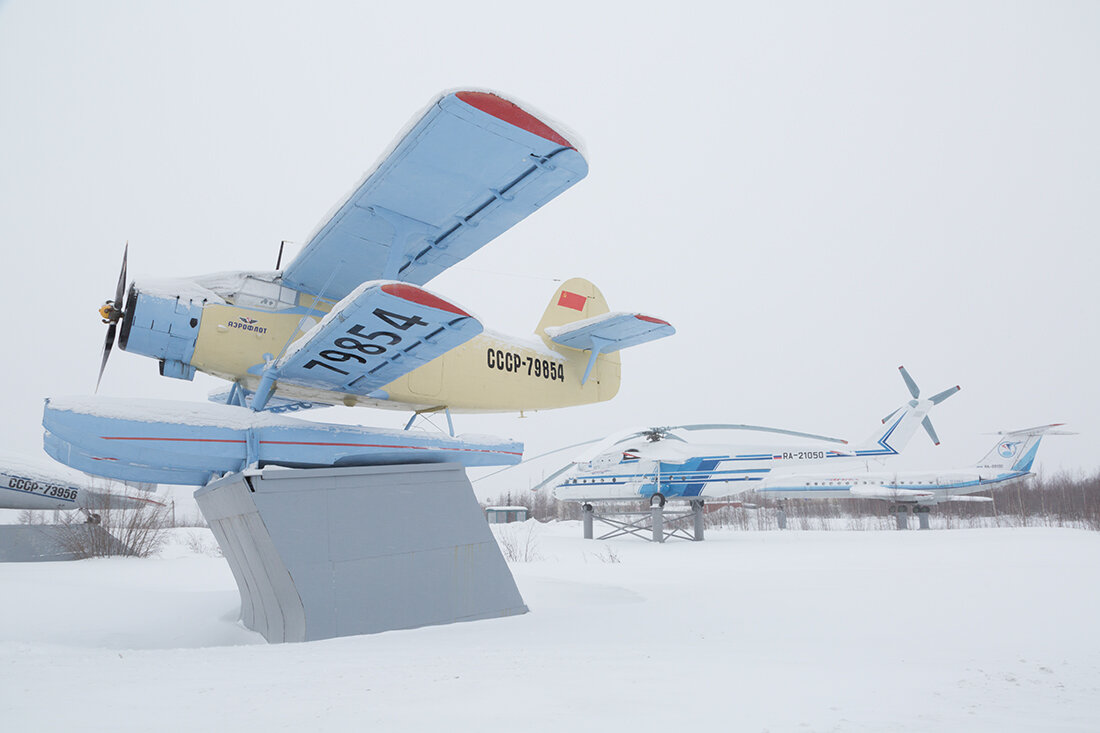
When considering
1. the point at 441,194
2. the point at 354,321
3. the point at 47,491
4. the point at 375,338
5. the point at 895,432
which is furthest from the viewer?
the point at 895,432

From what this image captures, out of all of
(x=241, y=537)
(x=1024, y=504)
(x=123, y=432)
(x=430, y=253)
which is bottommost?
(x=1024, y=504)

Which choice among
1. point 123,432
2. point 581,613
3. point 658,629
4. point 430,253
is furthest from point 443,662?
point 430,253

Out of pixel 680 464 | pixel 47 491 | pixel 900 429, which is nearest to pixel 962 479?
pixel 900 429

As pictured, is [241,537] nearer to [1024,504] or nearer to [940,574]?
[940,574]

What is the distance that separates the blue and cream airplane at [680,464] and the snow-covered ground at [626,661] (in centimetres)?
1050

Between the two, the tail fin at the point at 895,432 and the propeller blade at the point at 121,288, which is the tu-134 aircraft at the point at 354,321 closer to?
the propeller blade at the point at 121,288

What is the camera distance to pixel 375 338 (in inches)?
216

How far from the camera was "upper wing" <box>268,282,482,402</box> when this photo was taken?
197 inches

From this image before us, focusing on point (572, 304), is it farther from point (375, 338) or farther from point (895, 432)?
point (895, 432)

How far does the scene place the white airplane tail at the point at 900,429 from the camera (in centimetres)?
2145

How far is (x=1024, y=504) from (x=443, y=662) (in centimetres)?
5471

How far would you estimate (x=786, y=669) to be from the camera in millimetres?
3715

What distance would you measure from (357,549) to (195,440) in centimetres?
187

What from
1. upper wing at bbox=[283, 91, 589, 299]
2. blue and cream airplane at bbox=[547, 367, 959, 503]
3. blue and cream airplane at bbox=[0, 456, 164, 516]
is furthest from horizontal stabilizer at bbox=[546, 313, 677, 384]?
blue and cream airplane at bbox=[0, 456, 164, 516]
